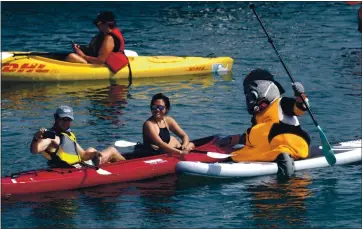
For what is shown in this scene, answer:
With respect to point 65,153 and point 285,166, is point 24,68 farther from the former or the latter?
point 285,166

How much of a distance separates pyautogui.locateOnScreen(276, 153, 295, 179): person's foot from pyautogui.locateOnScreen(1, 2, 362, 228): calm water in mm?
132

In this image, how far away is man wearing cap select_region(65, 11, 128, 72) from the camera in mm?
19312

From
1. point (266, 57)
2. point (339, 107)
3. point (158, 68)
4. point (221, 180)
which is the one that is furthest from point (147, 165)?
point (266, 57)

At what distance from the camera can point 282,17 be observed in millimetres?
26969

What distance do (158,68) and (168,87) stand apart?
0.70 meters

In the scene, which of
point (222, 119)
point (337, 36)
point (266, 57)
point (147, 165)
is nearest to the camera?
point (147, 165)

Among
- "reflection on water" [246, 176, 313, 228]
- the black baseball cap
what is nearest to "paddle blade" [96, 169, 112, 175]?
"reflection on water" [246, 176, 313, 228]

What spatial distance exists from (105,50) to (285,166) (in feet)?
22.9

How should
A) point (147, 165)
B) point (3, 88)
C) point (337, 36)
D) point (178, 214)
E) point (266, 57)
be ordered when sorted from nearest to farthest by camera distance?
point (178, 214)
point (147, 165)
point (3, 88)
point (266, 57)
point (337, 36)

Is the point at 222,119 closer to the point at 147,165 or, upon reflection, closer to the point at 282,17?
the point at 147,165

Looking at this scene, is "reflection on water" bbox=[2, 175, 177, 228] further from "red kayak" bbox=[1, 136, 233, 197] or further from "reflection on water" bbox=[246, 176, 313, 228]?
"reflection on water" bbox=[246, 176, 313, 228]

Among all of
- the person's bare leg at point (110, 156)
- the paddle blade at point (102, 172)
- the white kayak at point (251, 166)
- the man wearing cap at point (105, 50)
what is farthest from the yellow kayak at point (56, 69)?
the paddle blade at point (102, 172)

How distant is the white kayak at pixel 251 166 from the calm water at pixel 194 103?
10 centimetres

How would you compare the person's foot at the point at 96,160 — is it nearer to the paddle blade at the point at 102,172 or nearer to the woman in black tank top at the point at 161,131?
the paddle blade at the point at 102,172
